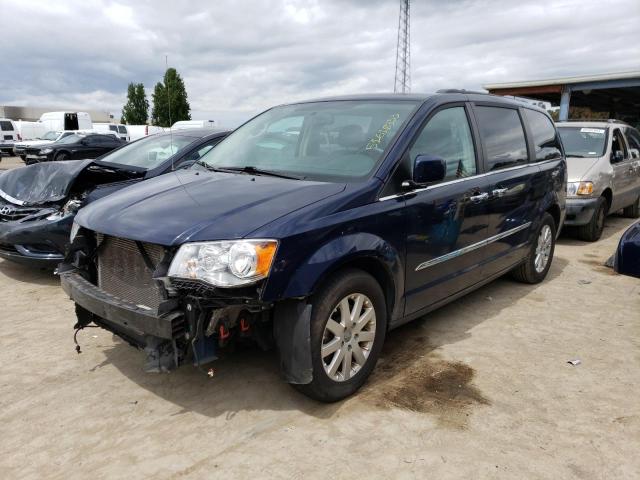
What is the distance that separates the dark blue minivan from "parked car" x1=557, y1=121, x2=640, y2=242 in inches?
138

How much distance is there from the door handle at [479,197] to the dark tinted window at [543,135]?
4.50ft

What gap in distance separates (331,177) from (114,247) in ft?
4.47

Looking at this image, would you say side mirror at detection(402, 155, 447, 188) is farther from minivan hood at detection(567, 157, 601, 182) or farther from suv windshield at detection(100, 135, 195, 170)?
minivan hood at detection(567, 157, 601, 182)

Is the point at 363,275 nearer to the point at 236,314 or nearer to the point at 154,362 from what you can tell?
the point at 236,314

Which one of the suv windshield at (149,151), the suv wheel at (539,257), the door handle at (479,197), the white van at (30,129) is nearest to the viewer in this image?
the door handle at (479,197)

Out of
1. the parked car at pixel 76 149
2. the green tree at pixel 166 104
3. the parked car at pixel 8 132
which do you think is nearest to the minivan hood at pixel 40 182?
the green tree at pixel 166 104

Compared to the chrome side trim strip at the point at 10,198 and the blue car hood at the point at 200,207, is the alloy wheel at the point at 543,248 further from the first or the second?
the chrome side trim strip at the point at 10,198

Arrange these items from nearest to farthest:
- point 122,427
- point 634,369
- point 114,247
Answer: point 122,427 → point 114,247 → point 634,369

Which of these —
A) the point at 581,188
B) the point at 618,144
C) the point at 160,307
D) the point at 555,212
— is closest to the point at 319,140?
the point at 160,307

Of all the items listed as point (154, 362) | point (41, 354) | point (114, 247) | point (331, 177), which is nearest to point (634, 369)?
point (331, 177)

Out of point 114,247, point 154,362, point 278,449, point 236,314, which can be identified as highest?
point 114,247

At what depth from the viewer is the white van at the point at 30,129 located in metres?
30.3

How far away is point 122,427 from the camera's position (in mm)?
2848

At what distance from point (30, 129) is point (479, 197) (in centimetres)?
3373
